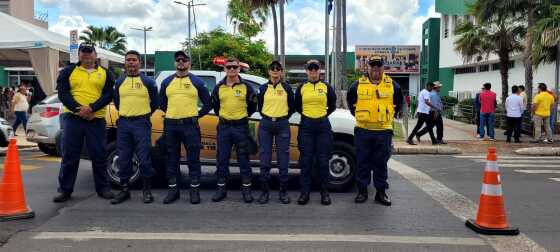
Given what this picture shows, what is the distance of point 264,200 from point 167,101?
1749 mm

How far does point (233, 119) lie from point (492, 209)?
3.20 metres

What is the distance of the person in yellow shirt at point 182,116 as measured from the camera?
6.76 m

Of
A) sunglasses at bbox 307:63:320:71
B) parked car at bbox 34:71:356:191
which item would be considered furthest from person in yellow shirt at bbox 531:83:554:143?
sunglasses at bbox 307:63:320:71

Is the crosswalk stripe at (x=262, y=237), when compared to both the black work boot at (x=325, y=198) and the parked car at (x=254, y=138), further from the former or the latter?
the parked car at (x=254, y=138)

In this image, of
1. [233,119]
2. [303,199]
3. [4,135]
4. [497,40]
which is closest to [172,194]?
[233,119]

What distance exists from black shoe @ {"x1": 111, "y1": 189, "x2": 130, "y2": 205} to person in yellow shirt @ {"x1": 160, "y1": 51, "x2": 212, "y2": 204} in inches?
19.9

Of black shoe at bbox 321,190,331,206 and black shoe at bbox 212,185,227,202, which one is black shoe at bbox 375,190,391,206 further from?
black shoe at bbox 212,185,227,202

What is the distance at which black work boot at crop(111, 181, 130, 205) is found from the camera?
6.81m

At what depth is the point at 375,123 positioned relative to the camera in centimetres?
690

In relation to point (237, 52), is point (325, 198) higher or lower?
lower

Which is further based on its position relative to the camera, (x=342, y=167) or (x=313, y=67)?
(x=342, y=167)

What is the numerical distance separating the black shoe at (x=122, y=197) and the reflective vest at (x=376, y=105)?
308 cm

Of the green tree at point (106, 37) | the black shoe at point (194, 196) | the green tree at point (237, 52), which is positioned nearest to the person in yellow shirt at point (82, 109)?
the black shoe at point (194, 196)

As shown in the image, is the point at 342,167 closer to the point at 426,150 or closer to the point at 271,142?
the point at 271,142
